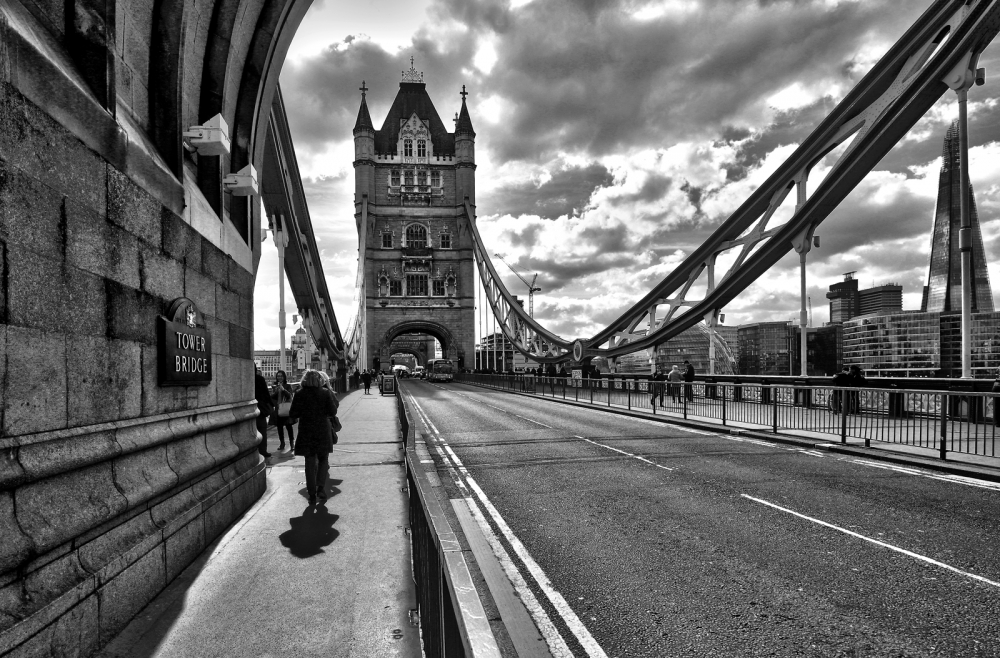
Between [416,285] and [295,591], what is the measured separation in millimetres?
67616

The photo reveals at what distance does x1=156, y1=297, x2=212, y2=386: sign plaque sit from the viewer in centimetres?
484

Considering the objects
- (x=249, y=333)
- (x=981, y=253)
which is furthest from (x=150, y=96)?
(x=981, y=253)

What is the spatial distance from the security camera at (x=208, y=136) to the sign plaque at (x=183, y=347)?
1.91 meters

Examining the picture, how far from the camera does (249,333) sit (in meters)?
7.72

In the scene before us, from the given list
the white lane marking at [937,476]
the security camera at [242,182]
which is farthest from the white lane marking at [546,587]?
the white lane marking at [937,476]

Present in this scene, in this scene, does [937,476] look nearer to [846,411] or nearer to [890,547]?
→ [846,411]

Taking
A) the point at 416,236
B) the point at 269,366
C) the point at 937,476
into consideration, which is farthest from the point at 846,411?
the point at 269,366

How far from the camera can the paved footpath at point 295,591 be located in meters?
3.60

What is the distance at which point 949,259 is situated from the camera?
11244 cm

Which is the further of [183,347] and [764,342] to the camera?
[764,342]

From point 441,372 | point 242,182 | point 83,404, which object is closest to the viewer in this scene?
point 83,404

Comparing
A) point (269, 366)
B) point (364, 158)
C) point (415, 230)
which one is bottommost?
point (269, 366)

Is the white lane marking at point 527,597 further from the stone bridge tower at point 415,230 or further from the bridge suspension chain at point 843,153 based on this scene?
the stone bridge tower at point 415,230

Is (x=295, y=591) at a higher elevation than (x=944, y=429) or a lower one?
lower
